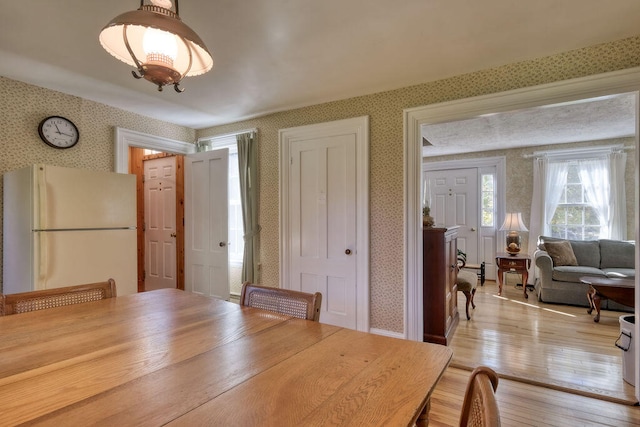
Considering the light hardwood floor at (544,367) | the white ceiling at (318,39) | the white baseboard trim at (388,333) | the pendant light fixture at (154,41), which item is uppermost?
the white ceiling at (318,39)

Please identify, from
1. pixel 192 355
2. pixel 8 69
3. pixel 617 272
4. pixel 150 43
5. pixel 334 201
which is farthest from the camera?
pixel 617 272

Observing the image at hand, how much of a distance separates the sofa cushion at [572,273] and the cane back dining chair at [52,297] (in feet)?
16.7

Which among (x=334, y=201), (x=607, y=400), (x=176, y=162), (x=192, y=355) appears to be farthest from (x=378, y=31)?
(x=176, y=162)

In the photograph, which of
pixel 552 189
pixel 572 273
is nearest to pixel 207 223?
pixel 572 273

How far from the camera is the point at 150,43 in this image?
1.19 meters

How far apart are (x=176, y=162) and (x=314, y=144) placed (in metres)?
2.06

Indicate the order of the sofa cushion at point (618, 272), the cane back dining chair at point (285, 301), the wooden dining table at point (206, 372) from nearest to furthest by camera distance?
the wooden dining table at point (206, 372)
the cane back dining chair at point (285, 301)
the sofa cushion at point (618, 272)

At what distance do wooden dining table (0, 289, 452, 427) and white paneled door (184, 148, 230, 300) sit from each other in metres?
2.36

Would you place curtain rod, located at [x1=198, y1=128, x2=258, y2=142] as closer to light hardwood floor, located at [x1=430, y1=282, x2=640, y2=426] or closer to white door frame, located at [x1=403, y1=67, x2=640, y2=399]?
white door frame, located at [x1=403, y1=67, x2=640, y2=399]

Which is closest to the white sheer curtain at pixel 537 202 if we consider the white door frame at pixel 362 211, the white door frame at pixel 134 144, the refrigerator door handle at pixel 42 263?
the white door frame at pixel 362 211

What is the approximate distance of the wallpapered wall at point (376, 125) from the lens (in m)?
2.34

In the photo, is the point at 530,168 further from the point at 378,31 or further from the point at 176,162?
the point at 176,162

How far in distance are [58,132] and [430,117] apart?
339 cm

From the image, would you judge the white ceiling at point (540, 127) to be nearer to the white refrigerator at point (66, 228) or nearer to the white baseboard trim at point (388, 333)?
the white baseboard trim at point (388, 333)
